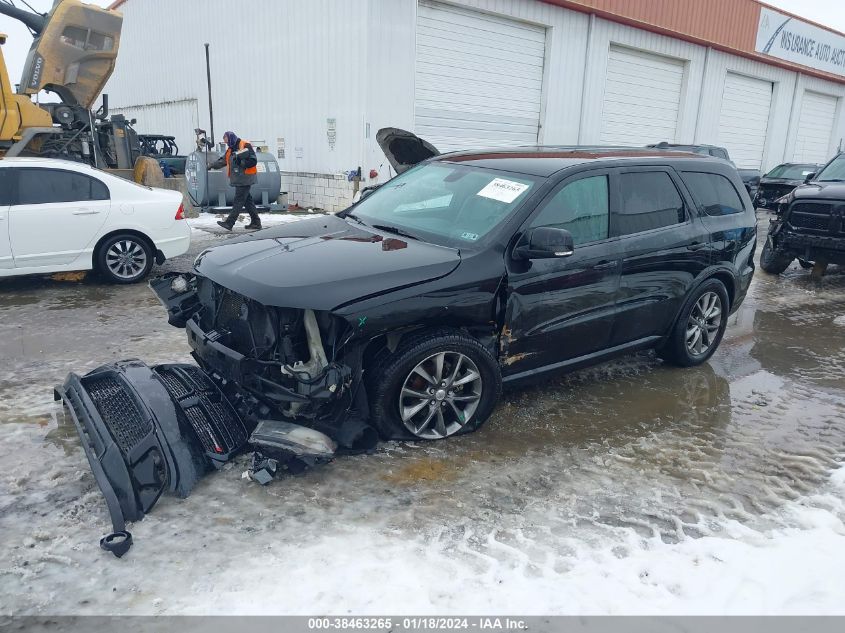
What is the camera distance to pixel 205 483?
127 inches

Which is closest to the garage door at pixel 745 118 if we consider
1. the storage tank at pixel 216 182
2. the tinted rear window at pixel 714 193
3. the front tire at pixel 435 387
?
the storage tank at pixel 216 182

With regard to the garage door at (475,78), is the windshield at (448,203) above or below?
below

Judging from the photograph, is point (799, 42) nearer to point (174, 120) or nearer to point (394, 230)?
point (174, 120)

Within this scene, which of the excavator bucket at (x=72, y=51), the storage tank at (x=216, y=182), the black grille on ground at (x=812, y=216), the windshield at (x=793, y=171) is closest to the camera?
the black grille on ground at (x=812, y=216)

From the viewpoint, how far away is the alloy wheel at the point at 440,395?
3.54 meters

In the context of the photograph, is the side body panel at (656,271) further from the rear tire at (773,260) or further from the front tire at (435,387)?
the rear tire at (773,260)

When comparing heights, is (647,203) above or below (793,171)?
below

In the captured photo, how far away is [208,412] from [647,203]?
3.41 m

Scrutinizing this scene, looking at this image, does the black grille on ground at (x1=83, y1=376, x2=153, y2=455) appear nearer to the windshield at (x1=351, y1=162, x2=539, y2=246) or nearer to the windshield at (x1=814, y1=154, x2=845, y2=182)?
the windshield at (x1=351, y1=162, x2=539, y2=246)

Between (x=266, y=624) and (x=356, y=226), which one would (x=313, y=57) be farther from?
(x=266, y=624)

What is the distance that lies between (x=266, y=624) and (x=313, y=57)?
1373 cm

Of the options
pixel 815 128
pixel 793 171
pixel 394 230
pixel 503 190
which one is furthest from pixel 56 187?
pixel 815 128

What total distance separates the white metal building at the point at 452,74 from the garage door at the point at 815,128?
2.37 metres

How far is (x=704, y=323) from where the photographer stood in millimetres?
5152
